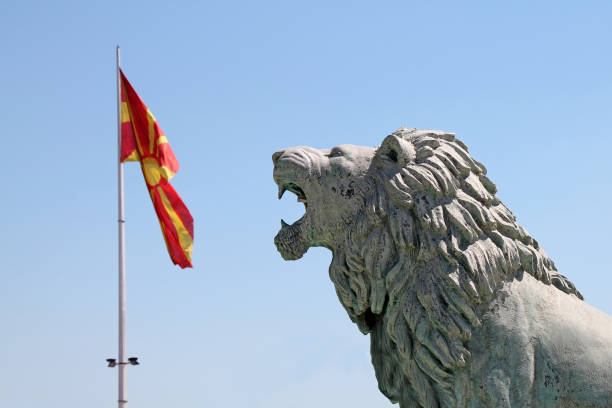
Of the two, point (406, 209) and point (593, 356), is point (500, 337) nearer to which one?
point (593, 356)

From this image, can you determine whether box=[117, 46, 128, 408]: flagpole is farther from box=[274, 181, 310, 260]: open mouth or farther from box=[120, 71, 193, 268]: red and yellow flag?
box=[274, 181, 310, 260]: open mouth

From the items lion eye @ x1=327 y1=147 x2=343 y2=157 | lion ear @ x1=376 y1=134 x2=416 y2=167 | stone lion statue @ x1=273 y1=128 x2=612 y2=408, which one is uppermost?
lion eye @ x1=327 y1=147 x2=343 y2=157

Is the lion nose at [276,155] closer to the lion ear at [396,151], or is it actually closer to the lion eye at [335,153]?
the lion eye at [335,153]

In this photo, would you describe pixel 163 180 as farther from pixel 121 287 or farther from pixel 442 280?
pixel 442 280

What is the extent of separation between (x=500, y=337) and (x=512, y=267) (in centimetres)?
50

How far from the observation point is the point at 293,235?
255 inches

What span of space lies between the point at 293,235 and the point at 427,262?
107 centimetres

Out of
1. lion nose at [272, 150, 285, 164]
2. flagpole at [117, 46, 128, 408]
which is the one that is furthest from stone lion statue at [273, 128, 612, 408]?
flagpole at [117, 46, 128, 408]

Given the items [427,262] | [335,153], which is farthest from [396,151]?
[427,262]

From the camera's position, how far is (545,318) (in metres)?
5.87

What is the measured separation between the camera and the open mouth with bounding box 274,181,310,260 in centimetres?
645

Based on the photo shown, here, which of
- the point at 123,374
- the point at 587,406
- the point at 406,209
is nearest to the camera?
the point at 587,406

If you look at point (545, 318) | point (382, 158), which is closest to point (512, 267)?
point (545, 318)

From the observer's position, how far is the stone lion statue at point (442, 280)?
5.73 metres
